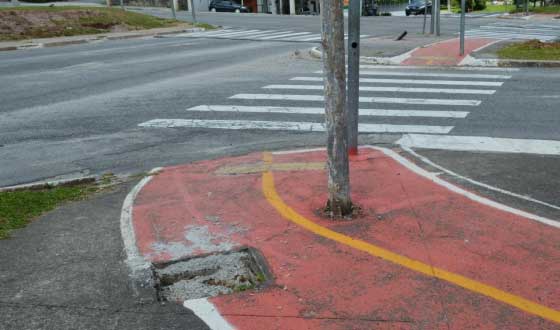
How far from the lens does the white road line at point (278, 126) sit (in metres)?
10.0

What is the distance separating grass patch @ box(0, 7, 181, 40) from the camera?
99.4 ft

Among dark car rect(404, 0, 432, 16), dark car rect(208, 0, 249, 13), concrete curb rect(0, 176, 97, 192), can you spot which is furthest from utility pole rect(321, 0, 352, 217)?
dark car rect(208, 0, 249, 13)

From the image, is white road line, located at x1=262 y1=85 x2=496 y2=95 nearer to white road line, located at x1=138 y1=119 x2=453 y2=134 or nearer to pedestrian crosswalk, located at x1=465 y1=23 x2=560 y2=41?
white road line, located at x1=138 y1=119 x2=453 y2=134

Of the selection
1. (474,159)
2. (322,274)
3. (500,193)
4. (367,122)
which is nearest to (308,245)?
(322,274)

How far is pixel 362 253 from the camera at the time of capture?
17.0 feet

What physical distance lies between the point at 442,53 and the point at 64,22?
22.1 m

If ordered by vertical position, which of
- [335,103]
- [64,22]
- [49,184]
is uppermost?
[64,22]

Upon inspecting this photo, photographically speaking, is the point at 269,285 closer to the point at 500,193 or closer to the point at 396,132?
the point at 500,193

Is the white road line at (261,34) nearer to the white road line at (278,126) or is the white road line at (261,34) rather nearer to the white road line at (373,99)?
the white road line at (373,99)

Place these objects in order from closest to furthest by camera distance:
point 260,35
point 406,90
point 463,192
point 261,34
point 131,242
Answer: point 131,242 < point 463,192 < point 406,90 < point 260,35 < point 261,34

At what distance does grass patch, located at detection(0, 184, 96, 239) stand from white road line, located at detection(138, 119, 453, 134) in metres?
3.44

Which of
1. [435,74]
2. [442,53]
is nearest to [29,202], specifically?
[435,74]

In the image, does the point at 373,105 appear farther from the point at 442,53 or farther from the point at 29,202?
the point at 442,53

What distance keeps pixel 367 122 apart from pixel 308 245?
5.63 meters
